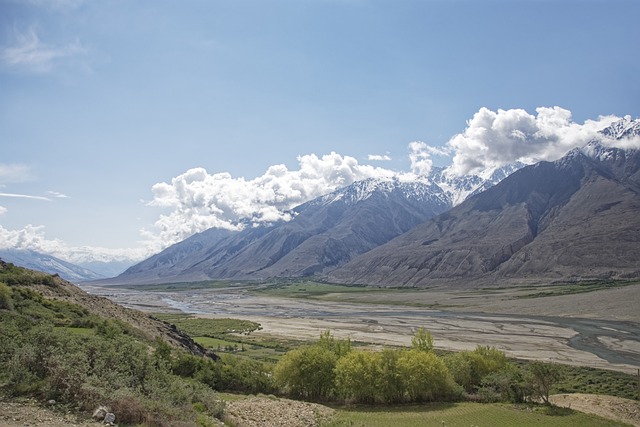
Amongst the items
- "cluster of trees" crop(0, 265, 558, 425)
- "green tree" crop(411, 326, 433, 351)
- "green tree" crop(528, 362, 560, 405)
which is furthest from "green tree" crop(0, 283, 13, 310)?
"green tree" crop(528, 362, 560, 405)

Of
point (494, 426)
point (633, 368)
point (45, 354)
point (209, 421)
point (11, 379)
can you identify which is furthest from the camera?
point (633, 368)

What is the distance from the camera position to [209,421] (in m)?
25.8

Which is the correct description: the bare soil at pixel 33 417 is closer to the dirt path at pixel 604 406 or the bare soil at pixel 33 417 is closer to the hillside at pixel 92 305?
the hillside at pixel 92 305

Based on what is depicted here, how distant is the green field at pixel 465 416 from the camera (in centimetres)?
3466

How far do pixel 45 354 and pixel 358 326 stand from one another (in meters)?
108

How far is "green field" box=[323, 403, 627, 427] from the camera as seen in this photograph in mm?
34656

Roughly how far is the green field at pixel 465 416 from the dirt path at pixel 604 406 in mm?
3366

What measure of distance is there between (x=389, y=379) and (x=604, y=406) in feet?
65.4

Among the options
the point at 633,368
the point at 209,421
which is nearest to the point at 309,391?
the point at 209,421

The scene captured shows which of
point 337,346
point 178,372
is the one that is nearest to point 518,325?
point 337,346

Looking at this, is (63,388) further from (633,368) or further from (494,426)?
(633,368)

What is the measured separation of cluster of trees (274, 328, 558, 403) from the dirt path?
9.19ft

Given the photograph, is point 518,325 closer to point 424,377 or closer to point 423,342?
point 423,342

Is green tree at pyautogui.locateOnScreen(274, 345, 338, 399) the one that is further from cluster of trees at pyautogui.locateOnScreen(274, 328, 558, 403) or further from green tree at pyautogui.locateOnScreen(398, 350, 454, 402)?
green tree at pyautogui.locateOnScreen(398, 350, 454, 402)
